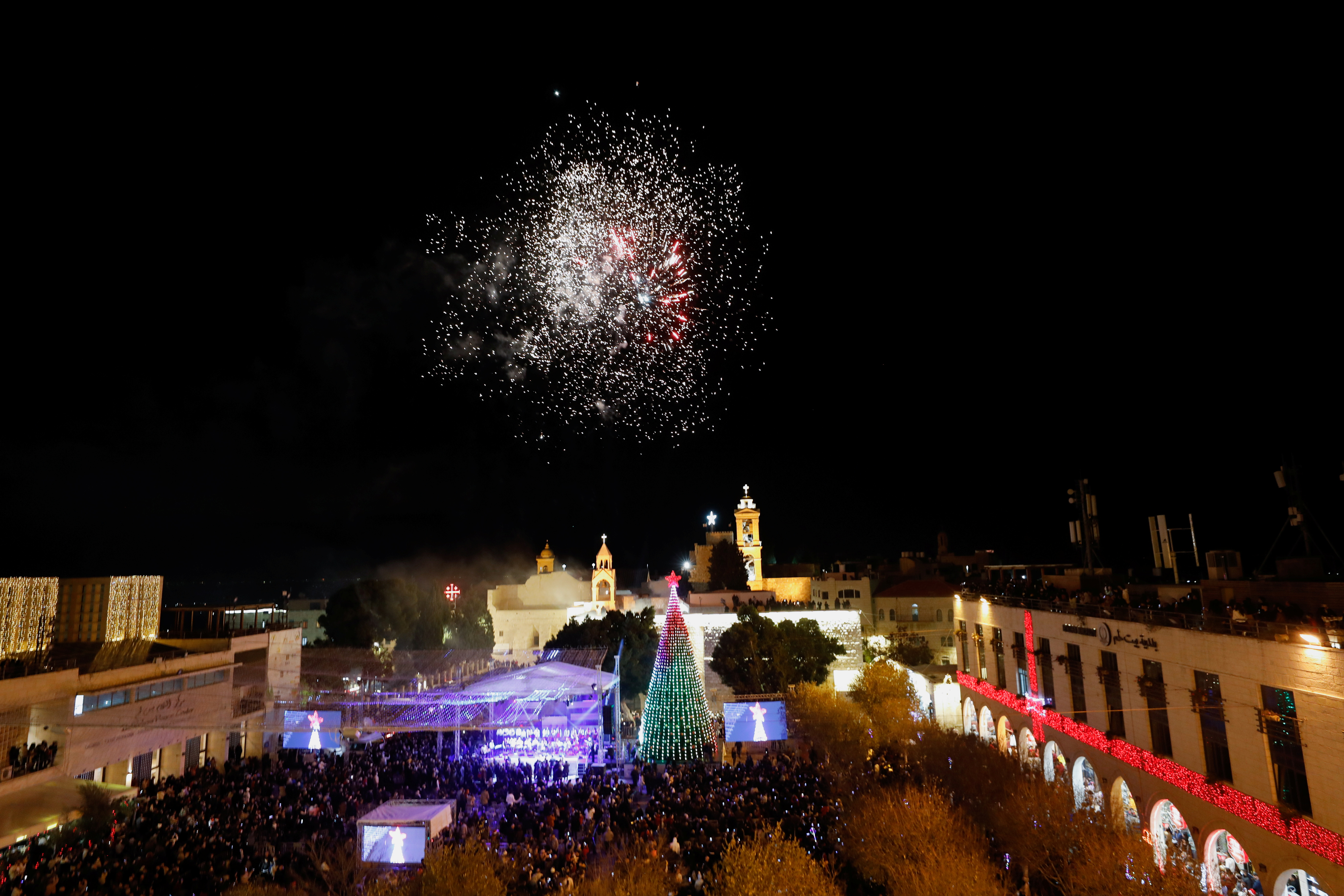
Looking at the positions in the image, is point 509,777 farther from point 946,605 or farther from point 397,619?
point 946,605

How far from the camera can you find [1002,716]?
24.4 m

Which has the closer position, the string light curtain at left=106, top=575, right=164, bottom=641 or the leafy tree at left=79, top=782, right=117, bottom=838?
the leafy tree at left=79, top=782, right=117, bottom=838

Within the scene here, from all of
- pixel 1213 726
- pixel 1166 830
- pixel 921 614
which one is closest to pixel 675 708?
pixel 1166 830

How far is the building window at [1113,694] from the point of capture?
53.3 ft

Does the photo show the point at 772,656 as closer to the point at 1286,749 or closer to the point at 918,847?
the point at 918,847

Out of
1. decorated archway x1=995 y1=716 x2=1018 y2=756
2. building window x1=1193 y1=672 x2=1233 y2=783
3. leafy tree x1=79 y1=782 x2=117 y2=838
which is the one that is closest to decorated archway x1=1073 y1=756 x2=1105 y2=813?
building window x1=1193 y1=672 x2=1233 y2=783

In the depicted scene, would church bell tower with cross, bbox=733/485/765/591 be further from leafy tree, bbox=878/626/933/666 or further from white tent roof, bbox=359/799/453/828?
white tent roof, bbox=359/799/453/828

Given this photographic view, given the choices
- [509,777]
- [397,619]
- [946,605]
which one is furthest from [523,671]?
[946,605]

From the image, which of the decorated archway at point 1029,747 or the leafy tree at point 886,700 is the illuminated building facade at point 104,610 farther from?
the decorated archway at point 1029,747

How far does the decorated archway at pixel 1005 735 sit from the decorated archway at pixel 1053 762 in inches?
93.4

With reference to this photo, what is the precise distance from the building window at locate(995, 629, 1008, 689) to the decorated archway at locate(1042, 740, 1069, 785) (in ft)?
12.6

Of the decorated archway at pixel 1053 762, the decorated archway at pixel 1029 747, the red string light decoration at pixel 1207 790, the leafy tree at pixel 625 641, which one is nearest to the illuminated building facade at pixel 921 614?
the leafy tree at pixel 625 641

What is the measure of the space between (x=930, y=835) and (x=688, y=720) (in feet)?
35.7

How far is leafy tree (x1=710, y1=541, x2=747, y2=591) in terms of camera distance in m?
51.6
